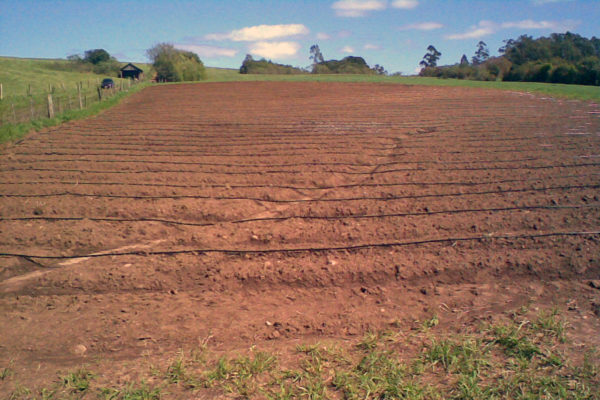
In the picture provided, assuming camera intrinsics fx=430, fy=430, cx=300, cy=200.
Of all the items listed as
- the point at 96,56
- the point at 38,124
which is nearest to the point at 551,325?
the point at 38,124

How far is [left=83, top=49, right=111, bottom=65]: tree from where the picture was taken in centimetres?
7881

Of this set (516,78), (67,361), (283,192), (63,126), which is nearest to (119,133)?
(63,126)

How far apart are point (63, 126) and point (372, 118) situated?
11088 millimetres

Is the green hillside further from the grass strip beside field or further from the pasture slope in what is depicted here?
the pasture slope

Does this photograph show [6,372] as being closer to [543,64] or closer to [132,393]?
[132,393]

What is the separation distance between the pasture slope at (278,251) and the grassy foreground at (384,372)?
0.05m

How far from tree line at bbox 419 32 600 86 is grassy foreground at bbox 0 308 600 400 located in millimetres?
52562

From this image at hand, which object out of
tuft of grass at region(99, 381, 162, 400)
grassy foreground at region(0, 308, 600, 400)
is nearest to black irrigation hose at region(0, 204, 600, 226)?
grassy foreground at region(0, 308, 600, 400)

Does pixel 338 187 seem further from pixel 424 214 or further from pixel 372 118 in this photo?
pixel 372 118

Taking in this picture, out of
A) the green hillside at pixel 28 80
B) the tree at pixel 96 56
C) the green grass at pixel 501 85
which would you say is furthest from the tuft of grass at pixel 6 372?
the tree at pixel 96 56

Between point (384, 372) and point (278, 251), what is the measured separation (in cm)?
238

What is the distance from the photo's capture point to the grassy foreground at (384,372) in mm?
2912

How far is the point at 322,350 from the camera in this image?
3438 millimetres

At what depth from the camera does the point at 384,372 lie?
310 cm
